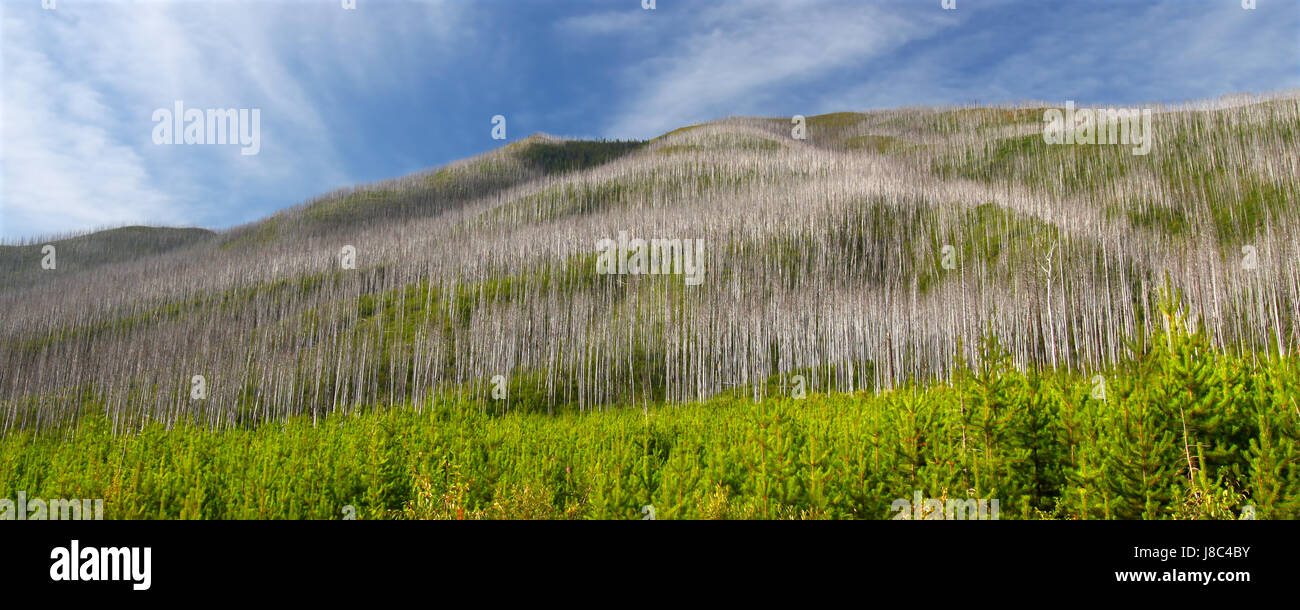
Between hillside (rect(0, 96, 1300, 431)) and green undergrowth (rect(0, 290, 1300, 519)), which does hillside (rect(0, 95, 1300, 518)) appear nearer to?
green undergrowth (rect(0, 290, 1300, 519))

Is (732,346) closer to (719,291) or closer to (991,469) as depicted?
(719,291)

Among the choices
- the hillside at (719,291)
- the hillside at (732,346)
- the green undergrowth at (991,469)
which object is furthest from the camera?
the hillside at (719,291)

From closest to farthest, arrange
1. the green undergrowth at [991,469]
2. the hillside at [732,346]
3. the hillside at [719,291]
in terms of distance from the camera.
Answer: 1. the green undergrowth at [991,469]
2. the hillside at [732,346]
3. the hillside at [719,291]

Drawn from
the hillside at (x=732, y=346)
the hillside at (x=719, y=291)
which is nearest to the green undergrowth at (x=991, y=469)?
the hillside at (x=732, y=346)

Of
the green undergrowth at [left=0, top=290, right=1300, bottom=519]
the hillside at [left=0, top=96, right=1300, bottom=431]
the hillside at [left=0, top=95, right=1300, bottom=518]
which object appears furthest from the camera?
the hillside at [left=0, top=96, right=1300, bottom=431]

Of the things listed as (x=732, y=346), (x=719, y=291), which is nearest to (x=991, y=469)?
(x=732, y=346)

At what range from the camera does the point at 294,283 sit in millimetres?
72875

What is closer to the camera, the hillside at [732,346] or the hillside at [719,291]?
the hillside at [732,346]

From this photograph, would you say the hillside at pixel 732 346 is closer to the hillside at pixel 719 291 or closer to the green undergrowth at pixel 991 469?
the green undergrowth at pixel 991 469

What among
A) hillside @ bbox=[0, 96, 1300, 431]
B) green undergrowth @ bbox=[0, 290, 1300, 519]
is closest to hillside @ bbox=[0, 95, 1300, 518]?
green undergrowth @ bbox=[0, 290, 1300, 519]
